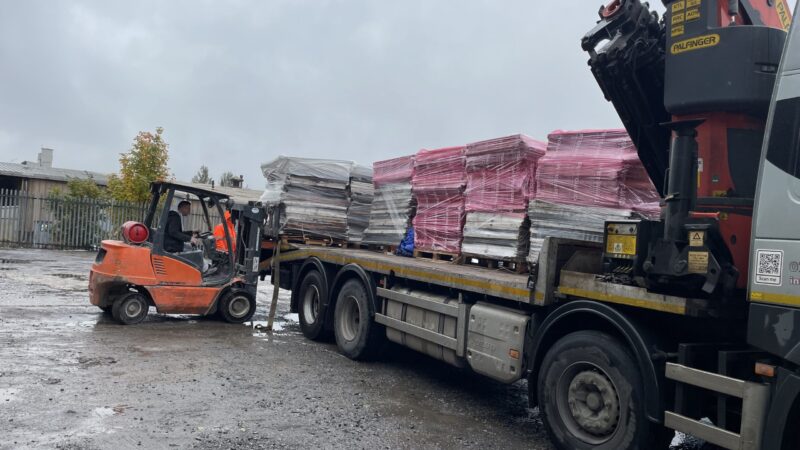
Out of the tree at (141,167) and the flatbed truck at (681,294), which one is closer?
the flatbed truck at (681,294)

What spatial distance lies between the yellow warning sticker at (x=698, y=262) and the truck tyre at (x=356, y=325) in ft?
14.9

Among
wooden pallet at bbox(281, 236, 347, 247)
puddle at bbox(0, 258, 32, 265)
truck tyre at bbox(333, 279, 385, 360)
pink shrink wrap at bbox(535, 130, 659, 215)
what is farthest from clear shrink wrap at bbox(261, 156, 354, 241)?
puddle at bbox(0, 258, 32, 265)

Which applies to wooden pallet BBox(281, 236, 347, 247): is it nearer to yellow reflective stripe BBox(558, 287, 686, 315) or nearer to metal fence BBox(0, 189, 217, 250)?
yellow reflective stripe BBox(558, 287, 686, 315)

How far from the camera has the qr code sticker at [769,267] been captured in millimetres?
3633

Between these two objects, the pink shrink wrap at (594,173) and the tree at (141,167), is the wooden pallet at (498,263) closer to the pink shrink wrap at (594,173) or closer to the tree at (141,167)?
the pink shrink wrap at (594,173)

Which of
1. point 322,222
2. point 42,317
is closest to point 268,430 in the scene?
point 322,222

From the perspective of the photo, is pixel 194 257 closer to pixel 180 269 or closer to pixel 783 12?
pixel 180 269

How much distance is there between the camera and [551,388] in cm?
495

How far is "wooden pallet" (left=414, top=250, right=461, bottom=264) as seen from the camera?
739 cm

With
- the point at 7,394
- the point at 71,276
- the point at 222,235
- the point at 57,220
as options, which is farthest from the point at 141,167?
the point at 7,394

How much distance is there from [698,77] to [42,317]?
32.0 ft

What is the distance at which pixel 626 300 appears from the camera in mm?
4465

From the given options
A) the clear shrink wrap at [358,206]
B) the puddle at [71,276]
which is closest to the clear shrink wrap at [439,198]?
the clear shrink wrap at [358,206]

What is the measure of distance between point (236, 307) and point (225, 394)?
4.38m
